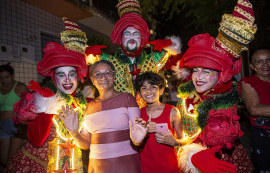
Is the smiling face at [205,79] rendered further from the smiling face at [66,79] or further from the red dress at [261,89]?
the smiling face at [66,79]

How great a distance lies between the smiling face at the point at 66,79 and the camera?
2.16 meters

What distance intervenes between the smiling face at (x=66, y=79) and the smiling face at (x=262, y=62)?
2356mm

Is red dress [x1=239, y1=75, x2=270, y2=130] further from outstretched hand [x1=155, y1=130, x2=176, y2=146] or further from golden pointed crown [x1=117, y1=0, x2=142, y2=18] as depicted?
golden pointed crown [x1=117, y1=0, x2=142, y2=18]

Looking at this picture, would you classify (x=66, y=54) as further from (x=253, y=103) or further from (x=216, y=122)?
(x=253, y=103)

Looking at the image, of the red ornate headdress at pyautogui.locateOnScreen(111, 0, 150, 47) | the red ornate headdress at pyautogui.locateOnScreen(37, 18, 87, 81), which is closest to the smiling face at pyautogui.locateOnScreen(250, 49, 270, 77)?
the red ornate headdress at pyautogui.locateOnScreen(111, 0, 150, 47)

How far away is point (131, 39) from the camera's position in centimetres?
298

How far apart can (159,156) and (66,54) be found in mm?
1544

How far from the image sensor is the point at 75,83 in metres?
2.24

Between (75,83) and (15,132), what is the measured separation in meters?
2.73

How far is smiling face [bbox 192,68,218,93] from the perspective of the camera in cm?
183

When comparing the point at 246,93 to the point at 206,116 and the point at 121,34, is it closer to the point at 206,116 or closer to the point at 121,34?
the point at 206,116

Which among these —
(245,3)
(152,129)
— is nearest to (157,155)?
(152,129)

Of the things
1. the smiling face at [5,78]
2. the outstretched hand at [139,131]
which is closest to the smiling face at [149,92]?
the outstretched hand at [139,131]

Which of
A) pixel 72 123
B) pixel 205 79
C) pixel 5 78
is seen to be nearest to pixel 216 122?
pixel 205 79
